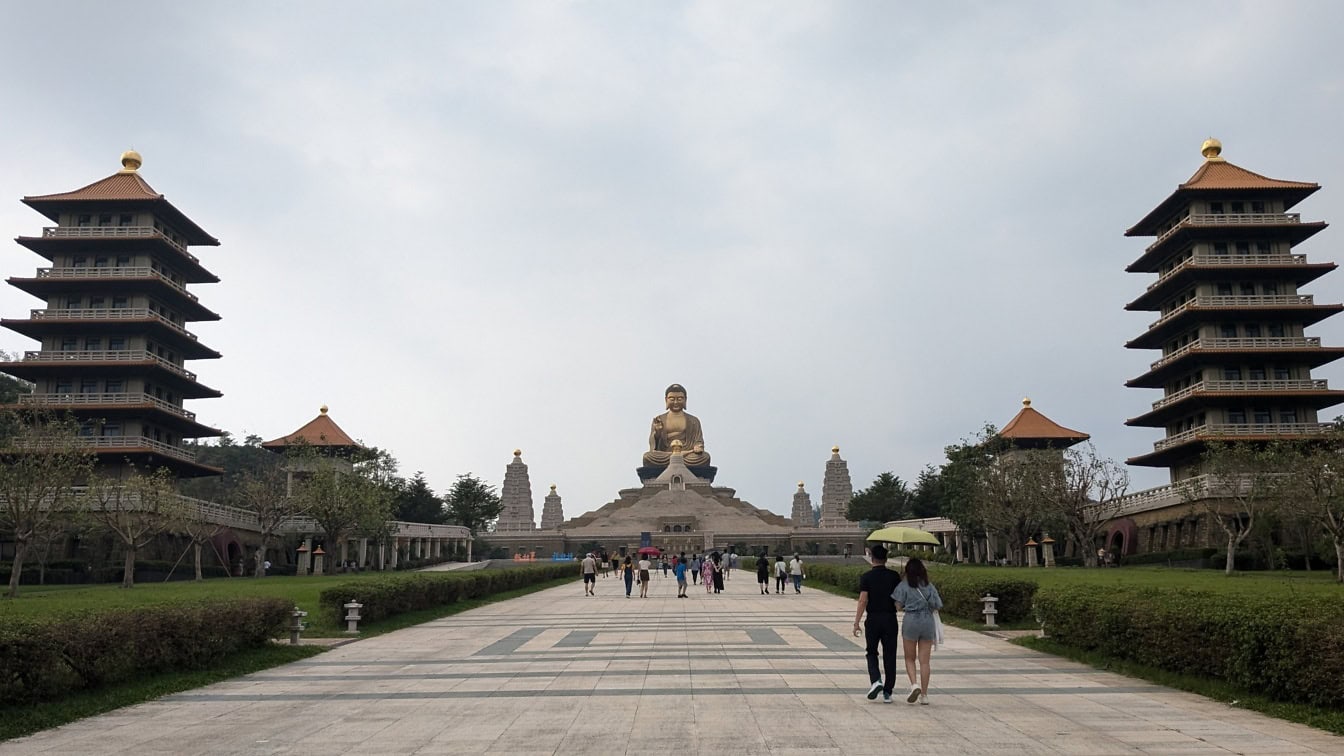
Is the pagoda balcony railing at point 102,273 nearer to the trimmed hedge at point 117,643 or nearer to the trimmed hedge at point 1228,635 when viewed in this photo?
the trimmed hedge at point 117,643

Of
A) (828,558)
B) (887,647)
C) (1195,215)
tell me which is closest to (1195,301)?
(1195,215)

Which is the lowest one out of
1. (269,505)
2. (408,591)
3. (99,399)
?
(408,591)

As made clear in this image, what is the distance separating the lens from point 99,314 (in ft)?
161

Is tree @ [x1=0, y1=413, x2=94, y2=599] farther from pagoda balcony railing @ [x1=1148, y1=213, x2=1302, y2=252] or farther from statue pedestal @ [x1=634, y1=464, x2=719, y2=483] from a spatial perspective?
statue pedestal @ [x1=634, y1=464, x2=719, y2=483]

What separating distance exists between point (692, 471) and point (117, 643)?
8340 centimetres

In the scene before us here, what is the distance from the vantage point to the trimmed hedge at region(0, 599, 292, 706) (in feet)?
31.9

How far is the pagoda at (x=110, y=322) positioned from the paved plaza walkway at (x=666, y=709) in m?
37.8

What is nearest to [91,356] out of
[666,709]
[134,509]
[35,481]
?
[134,509]

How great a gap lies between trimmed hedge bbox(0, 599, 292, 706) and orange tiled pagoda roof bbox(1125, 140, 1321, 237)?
47.4 meters

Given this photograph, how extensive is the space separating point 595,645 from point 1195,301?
4151 centimetres

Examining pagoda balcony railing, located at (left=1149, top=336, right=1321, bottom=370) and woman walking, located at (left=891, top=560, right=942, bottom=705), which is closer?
woman walking, located at (left=891, top=560, right=942, bottom=705)

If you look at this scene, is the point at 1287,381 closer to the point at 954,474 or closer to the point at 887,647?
the point at 954,474

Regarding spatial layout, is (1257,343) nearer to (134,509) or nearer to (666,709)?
(666,709)

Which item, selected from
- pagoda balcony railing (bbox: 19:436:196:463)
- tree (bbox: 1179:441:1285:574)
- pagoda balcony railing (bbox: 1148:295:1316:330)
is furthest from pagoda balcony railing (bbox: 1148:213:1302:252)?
pagoda balcony railing (bbox: 19:436:196:463)
